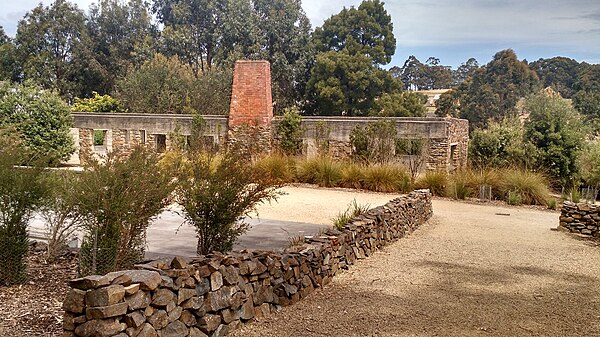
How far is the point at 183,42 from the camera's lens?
38.4 metres

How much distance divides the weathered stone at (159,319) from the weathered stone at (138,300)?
0.11m

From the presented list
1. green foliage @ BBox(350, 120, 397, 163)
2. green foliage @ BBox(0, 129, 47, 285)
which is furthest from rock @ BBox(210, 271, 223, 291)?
green foliage @ BBox(350, 120, 397, 163)

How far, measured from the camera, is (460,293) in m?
6.21

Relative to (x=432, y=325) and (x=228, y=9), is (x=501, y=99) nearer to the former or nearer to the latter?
(x=228, y=9)

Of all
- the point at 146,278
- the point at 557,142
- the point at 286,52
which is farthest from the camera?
the point at 286,52

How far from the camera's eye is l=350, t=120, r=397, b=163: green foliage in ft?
56.4

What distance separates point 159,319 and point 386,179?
1191 cm

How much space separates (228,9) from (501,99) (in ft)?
64.8

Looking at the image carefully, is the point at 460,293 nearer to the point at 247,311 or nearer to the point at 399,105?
the point at 247,311

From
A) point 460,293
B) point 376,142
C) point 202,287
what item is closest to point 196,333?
point 202,287

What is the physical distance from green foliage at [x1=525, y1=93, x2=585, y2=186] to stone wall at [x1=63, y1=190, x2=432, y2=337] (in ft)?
48.4

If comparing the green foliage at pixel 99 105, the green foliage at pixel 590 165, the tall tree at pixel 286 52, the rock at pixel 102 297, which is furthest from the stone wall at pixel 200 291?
the tall tree at pixel 286 52

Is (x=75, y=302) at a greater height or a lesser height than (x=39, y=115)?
Result: lesser

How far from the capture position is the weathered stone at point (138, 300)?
3802mm
